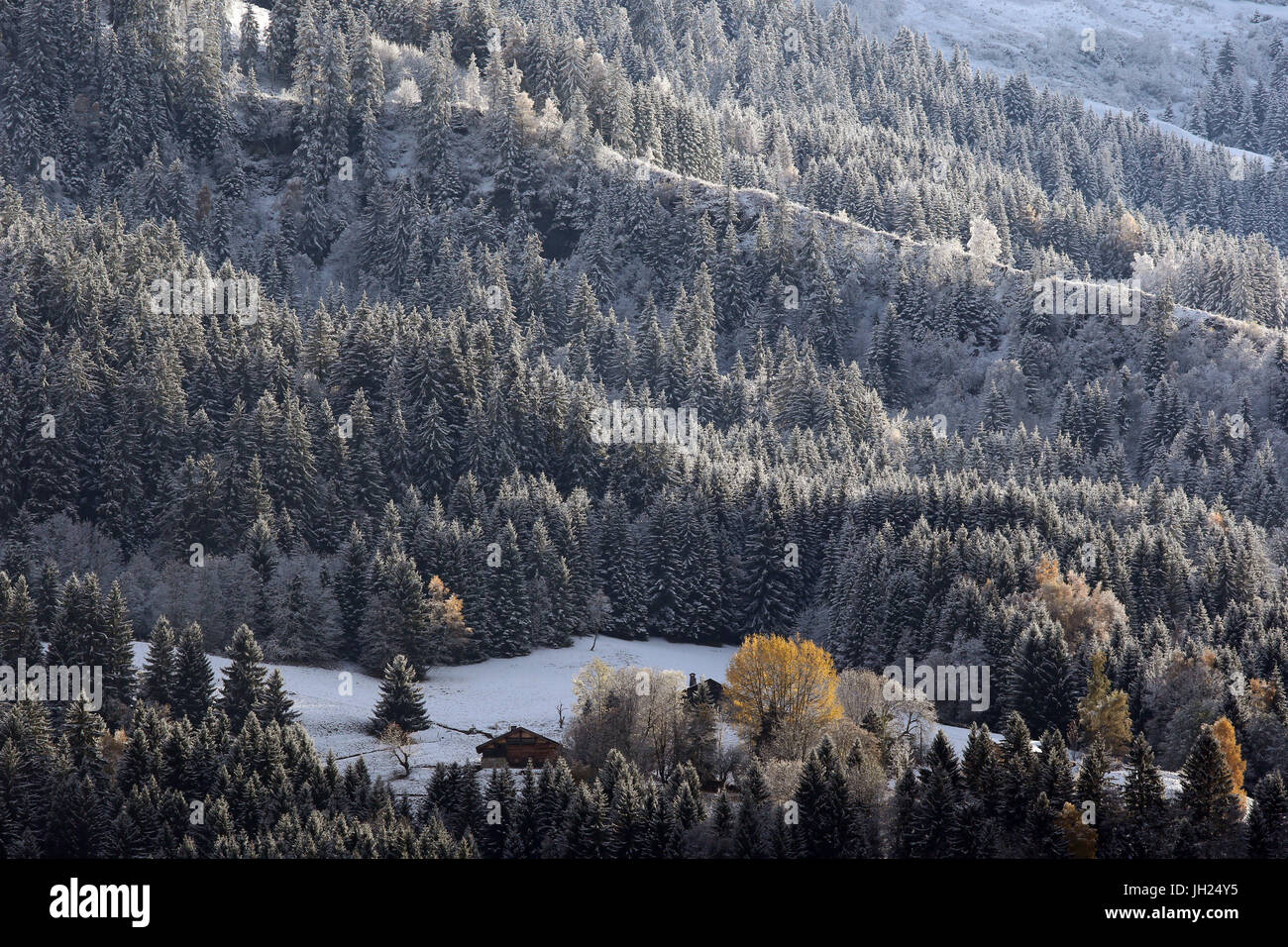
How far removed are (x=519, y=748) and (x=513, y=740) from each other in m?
0.63

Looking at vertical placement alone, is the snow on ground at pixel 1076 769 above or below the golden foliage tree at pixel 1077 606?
below

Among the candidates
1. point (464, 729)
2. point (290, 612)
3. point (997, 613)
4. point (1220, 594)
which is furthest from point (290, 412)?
point (1220, 594)

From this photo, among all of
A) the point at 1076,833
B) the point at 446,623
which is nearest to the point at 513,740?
the point at 446,623

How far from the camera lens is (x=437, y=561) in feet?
401

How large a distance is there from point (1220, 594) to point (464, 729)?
60513 millimetres

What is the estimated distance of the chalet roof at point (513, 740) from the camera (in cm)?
9350

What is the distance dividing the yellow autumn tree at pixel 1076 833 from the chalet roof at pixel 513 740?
31219 millimetres

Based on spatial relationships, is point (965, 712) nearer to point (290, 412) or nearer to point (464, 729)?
point (464, 729)

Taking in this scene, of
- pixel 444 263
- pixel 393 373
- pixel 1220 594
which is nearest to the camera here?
pixel 1220 594

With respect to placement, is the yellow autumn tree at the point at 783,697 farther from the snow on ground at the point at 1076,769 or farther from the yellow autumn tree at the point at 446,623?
the yellow autumn tree at the point at 446,623

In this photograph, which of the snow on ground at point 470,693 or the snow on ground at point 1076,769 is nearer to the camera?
the snow on ground at point 1076,769

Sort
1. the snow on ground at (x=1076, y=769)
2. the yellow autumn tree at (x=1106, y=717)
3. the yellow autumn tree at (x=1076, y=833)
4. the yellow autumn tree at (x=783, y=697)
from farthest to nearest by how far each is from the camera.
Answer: the yellow autumn tree at (x=1106, y=717), the yellow autumn tree at (x=783, y=697), the snow on ground at (x=1076, y=769), the yellow autumn tree at (x=1076, y=833)

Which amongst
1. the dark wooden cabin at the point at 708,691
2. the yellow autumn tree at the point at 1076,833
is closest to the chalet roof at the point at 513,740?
the dark wooden cabin at the point at 708,691

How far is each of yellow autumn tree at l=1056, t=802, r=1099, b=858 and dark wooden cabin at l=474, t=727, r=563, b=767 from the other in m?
30.6
